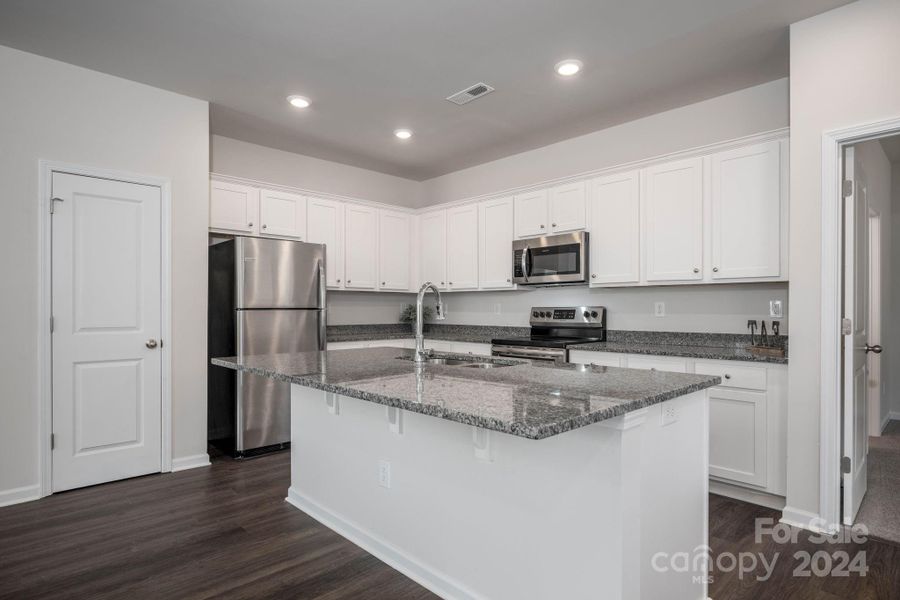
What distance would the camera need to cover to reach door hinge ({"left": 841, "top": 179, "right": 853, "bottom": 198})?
258cm

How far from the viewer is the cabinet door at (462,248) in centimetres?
497

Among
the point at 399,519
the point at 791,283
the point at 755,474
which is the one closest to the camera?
the point at 399,519

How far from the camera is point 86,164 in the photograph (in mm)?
3277

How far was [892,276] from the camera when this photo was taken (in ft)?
16.3

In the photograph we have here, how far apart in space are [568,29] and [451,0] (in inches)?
26.7

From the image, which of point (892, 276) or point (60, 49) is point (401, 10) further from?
point (892, 276)

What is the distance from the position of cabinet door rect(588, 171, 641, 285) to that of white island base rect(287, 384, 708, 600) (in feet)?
6.57

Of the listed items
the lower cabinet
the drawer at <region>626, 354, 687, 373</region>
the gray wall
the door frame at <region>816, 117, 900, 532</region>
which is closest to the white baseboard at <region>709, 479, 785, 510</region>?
the lower cabinet

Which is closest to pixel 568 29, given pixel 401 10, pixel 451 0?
pixel 451 0

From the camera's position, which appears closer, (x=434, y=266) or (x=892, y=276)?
(x=892, y=276)

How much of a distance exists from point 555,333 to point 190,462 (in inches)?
121

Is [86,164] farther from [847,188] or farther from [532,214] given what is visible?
[847,188]

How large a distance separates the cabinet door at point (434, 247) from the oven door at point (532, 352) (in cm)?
122

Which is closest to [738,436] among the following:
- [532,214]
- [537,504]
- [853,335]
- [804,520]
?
[804,520]
